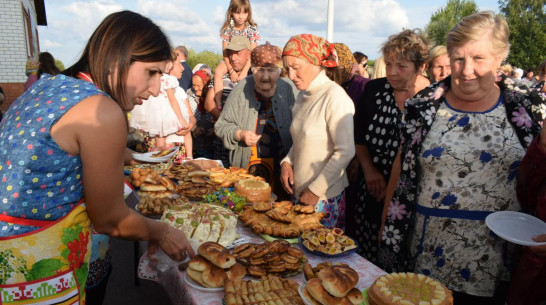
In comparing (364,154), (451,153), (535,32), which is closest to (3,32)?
(364,154)

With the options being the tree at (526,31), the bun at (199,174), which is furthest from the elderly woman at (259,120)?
the tree at (526,31)

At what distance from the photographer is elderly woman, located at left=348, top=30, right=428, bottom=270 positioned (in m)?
2.66

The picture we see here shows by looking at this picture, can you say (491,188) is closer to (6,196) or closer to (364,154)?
(364,154)

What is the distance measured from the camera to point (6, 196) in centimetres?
126

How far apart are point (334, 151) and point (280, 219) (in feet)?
2.24

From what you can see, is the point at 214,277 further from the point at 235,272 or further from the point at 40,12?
the point at 40,12

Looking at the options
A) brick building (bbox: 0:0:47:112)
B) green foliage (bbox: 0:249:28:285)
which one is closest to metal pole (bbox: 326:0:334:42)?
green foliage (bbox: 0:249:28:285)

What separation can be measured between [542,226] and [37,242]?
80.7 inches

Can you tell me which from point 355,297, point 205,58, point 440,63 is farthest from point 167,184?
point 205,58

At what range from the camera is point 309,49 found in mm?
2604

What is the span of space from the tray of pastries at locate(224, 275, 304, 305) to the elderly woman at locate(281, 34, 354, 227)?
1.04 metres

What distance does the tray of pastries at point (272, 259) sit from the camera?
167cm

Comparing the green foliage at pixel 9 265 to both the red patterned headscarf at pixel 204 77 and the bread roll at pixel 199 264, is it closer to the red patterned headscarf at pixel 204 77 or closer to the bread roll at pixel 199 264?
the bread roll at pixel 199 264

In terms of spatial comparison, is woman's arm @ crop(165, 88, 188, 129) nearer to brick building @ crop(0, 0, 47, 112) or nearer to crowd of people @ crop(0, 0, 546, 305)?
crowd of people @ crop(0, 0, 546, 305)
